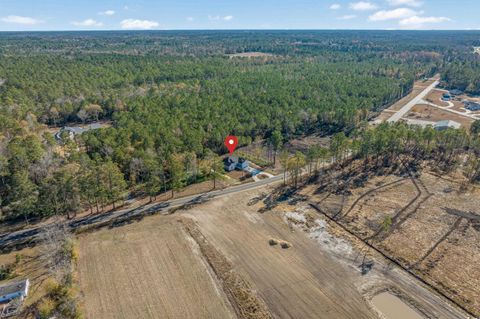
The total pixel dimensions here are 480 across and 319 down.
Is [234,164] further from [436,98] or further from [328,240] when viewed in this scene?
[436,98]

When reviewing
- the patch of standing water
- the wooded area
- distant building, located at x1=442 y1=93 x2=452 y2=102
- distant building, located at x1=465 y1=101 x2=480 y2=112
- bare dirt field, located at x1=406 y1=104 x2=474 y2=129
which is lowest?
Result: the patch of standing water

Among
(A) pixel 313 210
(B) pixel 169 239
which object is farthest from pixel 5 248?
(A) pixel 313 210

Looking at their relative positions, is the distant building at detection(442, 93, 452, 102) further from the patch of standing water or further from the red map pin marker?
the patch of standing water

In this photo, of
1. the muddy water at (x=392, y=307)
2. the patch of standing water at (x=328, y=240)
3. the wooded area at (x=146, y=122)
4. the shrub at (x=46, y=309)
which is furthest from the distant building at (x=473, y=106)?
the shrub at (x=46, y=309)

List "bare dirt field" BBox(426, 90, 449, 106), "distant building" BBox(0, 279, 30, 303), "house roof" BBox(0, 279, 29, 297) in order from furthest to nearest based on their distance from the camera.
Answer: "bare dirt field" BBox(426, 90, 449, 106)
"house roof" BBox(0, 279, 29, 297)
"distant building" BBox(0, 279, 30, 303)

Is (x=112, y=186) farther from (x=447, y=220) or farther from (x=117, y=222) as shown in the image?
(x=447, y=220)

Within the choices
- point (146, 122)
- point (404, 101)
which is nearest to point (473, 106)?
point (404, 101)

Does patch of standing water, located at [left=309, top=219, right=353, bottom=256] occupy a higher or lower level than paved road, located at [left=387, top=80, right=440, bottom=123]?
lower

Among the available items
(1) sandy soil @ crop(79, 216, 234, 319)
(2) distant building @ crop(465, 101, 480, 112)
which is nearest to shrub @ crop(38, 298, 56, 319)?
(1) sandy soil @ crop(79, 216, 234, 319)
